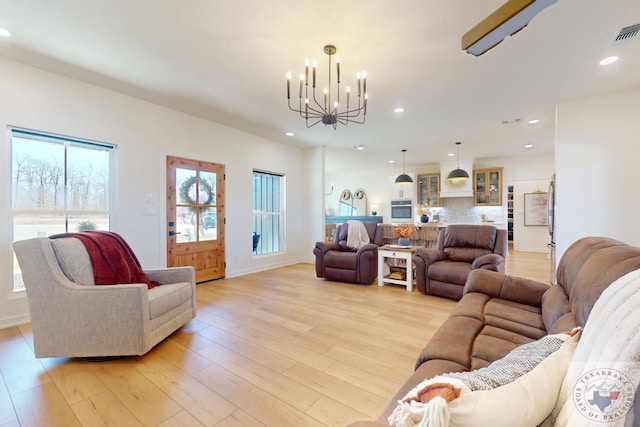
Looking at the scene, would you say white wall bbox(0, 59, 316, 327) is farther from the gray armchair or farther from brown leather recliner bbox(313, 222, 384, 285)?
brown leather recliner bbox(313, 222, 384, 285)

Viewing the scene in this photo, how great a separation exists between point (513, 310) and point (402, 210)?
722cm

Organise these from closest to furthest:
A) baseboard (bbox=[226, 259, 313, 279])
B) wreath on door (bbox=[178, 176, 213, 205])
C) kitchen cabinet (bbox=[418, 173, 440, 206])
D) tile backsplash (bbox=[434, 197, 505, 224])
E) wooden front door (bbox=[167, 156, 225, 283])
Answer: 1. wooden front door (bbox=[167, 156, 225, 283])
2. wreath on door (bbox=[178, 176, 213, 205])
3. baseboard (bbox=[226, 259, 313, 279])
4. tile backsplash (bbox=[434, 197, 505, 224])
5. kitchen cabinet (bbox=[418, 173, 440, 206])

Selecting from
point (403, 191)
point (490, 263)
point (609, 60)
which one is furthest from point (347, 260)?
point (403, 191)

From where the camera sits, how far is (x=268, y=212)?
5.91 metres

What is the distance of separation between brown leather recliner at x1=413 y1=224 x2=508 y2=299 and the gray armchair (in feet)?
10.6

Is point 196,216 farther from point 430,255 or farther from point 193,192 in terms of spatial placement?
point 430,255

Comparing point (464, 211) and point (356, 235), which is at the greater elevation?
point (464, 211)

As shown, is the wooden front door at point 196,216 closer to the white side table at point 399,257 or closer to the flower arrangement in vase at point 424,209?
the white side table at point 399,257

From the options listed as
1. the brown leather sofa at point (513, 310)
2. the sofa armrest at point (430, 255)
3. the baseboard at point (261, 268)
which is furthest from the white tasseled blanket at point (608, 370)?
the baseboard at point (261, 268)

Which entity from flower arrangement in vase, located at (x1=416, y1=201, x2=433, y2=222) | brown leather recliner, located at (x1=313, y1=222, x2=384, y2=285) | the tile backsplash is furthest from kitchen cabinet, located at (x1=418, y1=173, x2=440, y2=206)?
brown leather recliner, located at (x1=313, y1=222, x2=384, y2=285)

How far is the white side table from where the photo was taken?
4.07 metres

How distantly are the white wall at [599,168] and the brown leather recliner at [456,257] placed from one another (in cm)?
103

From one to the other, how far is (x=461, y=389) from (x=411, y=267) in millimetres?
3620

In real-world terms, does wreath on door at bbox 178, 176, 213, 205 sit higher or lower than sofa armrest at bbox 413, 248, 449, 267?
higher
